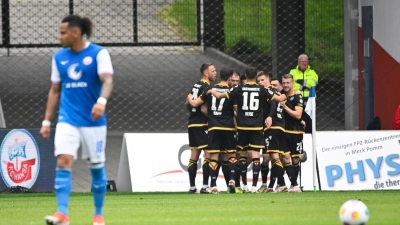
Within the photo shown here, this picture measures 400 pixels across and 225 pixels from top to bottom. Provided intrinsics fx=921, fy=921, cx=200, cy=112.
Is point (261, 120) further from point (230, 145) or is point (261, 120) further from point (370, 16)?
point (370, 16)

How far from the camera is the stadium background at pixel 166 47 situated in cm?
2381

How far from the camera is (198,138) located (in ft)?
53.2

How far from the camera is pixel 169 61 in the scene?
2728cm

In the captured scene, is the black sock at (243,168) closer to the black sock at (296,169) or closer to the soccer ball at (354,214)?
the black sock at (296,169)

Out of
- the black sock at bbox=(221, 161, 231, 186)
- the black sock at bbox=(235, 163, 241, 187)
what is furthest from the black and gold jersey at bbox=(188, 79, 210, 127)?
the black sock at bbox=(235, 163, 241, 187)

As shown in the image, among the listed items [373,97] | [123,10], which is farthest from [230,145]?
[123,10]

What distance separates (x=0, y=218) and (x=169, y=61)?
17033mm

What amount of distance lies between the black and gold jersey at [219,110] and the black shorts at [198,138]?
219 millimetres

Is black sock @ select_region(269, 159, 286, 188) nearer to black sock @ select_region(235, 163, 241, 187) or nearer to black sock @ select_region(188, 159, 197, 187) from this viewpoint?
black sock @ select_region(235, 163, 241, 187)

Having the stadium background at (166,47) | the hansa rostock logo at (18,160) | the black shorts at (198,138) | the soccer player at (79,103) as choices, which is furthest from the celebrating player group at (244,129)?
the soccer player at (79,103)

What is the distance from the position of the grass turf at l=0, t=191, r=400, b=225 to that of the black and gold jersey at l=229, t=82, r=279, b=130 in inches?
58.4

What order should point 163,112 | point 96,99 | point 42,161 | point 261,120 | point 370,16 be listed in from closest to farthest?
point 96,99
point 261,120
point 42,161
point 370,16
point 163,112

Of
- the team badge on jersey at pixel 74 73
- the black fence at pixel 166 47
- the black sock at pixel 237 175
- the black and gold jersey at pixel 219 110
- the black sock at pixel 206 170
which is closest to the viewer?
the team badge on jersey at pixel 74 73

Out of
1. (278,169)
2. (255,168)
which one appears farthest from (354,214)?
(278,169)
